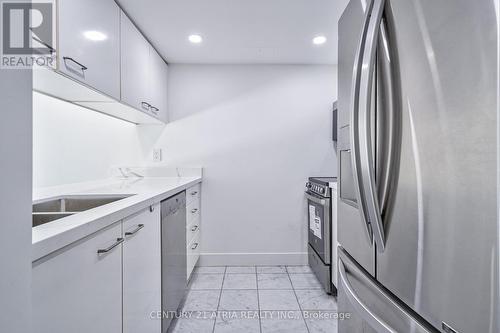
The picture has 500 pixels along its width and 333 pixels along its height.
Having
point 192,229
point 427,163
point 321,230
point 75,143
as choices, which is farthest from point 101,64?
point 321,230

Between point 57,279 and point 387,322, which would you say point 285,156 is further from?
point 57,279

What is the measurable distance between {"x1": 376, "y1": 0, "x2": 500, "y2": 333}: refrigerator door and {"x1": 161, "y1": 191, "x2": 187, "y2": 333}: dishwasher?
4.18ft

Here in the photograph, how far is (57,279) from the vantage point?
0.67m

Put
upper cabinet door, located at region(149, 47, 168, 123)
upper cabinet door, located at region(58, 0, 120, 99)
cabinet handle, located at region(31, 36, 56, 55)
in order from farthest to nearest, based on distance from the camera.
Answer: upper cabinet door, located at region(149, 47, 168, 123), upper cabinet door, located at region(58, 0, 120, 99), cabinet handle, located at region(31, 36, 56, 55)

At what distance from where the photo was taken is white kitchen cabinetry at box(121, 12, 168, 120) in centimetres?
178

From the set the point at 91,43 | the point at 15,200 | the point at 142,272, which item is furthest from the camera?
the point at 91,43

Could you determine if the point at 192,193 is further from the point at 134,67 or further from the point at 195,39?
the point at 195,39

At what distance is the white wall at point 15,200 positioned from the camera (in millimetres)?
434

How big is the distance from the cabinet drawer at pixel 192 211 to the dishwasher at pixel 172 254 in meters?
0.18

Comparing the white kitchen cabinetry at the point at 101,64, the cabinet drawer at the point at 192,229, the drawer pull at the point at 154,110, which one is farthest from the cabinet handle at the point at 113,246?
the drawer pull at the point at 154,110

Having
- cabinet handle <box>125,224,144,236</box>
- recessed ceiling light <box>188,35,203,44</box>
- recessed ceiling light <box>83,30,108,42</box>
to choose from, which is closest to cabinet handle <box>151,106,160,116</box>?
recessed ceiling light <box>188,35,203,44</box>

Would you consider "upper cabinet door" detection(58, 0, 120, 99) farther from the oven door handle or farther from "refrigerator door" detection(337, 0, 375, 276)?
the oven door handle

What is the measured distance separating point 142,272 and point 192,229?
1.16m

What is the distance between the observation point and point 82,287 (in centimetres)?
77
